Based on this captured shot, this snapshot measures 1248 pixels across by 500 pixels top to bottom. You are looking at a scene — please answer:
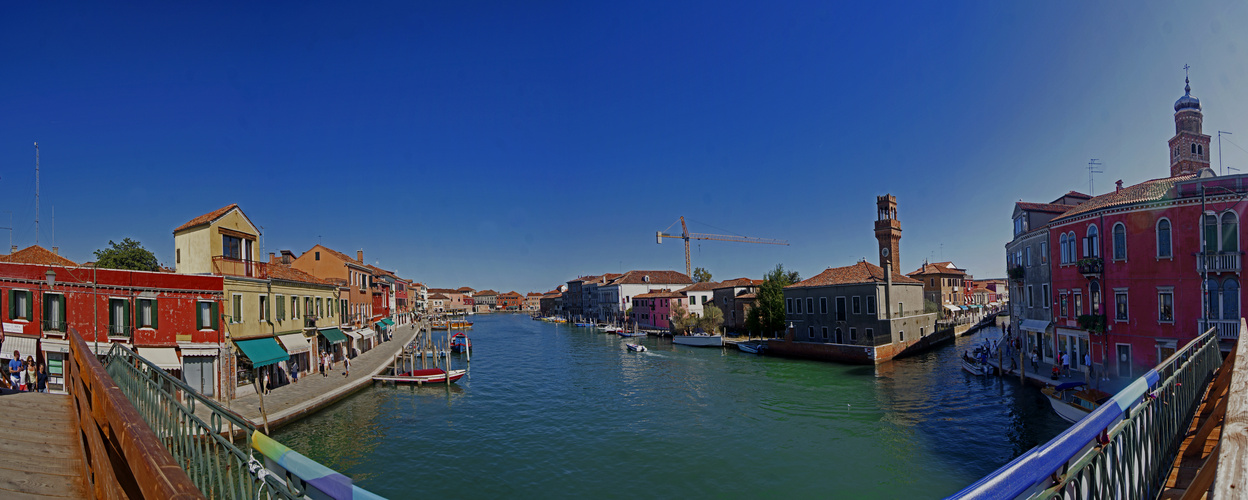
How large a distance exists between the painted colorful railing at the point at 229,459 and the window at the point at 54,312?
17628mm

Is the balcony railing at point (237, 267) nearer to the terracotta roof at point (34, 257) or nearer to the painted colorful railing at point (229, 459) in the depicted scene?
the terracotta roof at point (34, 257)

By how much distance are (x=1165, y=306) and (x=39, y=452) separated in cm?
2807

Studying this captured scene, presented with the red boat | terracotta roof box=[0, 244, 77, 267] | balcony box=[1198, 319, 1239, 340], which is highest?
terracotta roof box=[0, 244, 77, 267]

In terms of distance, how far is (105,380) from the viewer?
11.2ft

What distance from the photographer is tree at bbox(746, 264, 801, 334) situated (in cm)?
4409

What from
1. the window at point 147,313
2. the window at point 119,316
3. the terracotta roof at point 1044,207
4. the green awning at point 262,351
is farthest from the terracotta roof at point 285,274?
the terracotta roof at point 1044,207

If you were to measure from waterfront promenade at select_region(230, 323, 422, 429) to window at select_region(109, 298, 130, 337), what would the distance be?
158 inches

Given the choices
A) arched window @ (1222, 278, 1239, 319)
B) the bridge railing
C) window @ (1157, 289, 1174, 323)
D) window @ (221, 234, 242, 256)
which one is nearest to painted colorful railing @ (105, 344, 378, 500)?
the bridge railing

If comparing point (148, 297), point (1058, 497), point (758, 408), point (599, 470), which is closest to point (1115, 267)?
point (758, 408)

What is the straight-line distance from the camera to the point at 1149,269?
19.2 meters

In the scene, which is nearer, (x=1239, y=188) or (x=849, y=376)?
(x=1239, y=188)

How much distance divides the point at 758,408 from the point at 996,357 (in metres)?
17.0

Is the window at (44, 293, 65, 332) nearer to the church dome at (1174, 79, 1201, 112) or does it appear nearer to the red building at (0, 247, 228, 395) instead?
the red building at (0, 247, 228, 395)

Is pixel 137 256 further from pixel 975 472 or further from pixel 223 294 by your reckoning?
pixel 975 472
